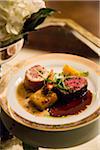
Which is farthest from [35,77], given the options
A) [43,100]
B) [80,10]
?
[80,10]

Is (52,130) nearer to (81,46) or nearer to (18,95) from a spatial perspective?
(18,95)

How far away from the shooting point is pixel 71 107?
0.80 metres

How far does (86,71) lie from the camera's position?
0.92m

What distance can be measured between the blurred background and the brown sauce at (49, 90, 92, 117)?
128 cm

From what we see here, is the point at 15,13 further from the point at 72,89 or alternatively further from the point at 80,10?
the point at 80,10

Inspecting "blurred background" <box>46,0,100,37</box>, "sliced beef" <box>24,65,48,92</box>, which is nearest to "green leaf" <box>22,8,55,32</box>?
"sliced beef" <box>24,65,48,92</box>

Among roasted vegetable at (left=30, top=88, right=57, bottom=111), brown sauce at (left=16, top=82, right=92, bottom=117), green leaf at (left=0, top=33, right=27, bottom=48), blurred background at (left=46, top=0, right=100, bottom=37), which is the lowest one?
blurred background at (left=46, top=0, right=100, bottom=37)

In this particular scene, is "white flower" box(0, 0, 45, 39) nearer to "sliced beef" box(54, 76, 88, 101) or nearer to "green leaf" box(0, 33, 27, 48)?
"green leaf" box(0, 33, 27, 48)

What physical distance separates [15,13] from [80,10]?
1529 millimetres

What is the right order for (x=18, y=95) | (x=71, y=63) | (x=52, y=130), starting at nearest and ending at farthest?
1. (x=52, y=130)
2. (x=18, y=95)
3. (x=71, y=63)

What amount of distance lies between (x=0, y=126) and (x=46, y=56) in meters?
0.27

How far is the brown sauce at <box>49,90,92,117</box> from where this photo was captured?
78 centimetres

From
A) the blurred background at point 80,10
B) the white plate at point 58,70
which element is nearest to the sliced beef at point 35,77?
the white plate at point 58,70

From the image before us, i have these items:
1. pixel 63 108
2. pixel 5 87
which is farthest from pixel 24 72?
pixel 63 108
